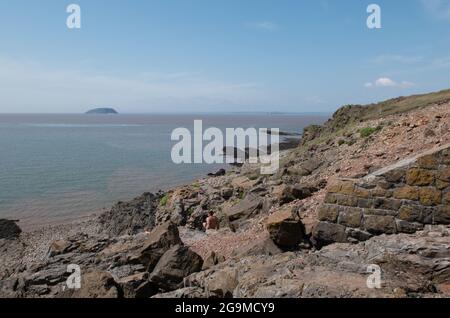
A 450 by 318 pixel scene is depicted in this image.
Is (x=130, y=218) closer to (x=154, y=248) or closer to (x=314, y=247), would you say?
(x=154, y=248)

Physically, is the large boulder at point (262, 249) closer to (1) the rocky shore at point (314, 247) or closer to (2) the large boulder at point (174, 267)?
(1) the rocky shore at point (314, 247)

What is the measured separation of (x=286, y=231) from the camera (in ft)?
35.7

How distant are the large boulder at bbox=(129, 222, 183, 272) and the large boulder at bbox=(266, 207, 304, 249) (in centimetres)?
367

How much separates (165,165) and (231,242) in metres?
42.9

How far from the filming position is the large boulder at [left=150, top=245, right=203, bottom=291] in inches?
432

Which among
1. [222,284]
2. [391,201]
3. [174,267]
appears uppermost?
[391,201]

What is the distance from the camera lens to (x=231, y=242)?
14398mm

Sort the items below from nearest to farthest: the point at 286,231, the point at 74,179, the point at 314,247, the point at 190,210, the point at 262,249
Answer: the point at 314,247, the point at 286,231, the point at 262,249, the point at 190,210, the point at 74,179

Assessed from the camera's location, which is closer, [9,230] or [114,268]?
[114,268]

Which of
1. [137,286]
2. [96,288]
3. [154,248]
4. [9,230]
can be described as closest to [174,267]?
[137,286]

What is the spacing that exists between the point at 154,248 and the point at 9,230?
18.9 metres

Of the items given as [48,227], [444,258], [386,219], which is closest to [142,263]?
[386,219]

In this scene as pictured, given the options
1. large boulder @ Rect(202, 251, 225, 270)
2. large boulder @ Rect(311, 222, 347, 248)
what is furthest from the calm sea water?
large boulder @ Rect(311, 222, 347, 248)

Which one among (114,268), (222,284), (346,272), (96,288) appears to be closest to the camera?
(346,272)
